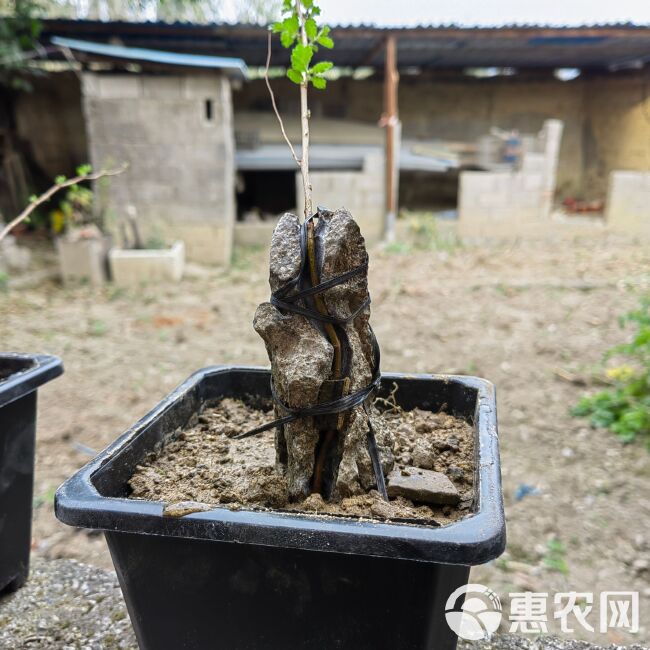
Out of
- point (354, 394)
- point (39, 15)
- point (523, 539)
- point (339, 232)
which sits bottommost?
A: point (523, 539)

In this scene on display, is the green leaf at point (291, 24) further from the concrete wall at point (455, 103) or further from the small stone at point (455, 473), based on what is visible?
the concrete wall at point (455, 103)

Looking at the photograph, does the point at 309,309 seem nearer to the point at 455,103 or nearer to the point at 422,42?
the point at 422,42

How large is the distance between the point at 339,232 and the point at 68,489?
64 centimetres

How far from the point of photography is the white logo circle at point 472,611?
3.26ft

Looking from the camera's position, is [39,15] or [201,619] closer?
[201,619]

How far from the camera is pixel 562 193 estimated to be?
1109 centimetres

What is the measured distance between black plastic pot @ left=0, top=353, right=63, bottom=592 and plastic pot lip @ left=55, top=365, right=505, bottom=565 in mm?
745

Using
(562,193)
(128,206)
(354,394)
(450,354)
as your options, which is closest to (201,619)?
(354,394)

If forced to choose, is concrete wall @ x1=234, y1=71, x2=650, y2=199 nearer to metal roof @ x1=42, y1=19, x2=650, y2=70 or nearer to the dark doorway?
metal roof @ x1=42, y1=19, x2=650, y2=70

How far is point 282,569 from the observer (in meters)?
0.95

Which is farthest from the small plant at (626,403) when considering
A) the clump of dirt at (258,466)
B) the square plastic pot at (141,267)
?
the square plastic pot at (141,267)

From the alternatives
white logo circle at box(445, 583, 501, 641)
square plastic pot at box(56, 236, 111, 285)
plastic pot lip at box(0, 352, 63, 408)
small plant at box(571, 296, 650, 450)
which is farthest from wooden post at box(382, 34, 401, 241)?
plastic pot lip at box(0, 352, 63, 408)

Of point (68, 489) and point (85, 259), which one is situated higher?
point (68, 489)

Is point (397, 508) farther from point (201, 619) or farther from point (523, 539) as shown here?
point (523, 539)
